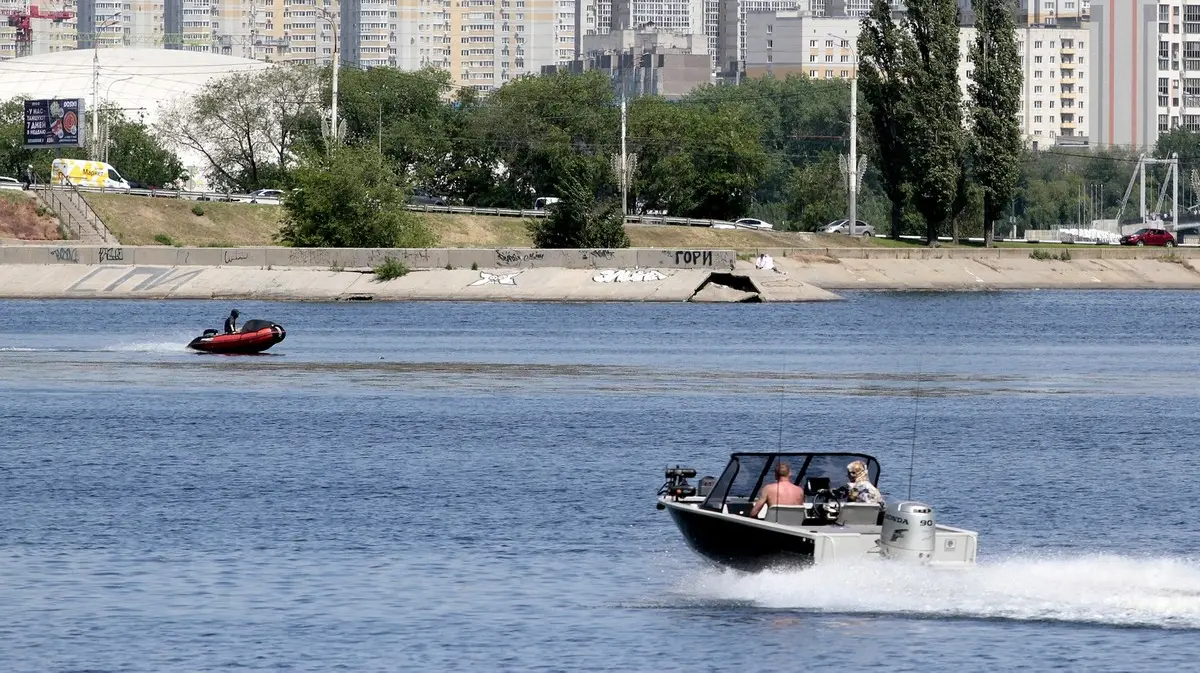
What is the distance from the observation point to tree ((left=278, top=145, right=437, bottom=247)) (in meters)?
122

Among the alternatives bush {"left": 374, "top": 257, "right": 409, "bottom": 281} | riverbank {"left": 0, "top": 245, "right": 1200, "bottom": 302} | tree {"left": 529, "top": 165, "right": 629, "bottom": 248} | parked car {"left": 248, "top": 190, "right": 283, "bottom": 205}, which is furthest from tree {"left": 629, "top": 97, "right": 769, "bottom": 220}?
bush {"left": 374, "top": 257, "right": 409, "bottom": 281}

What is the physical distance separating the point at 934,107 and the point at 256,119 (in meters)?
73.0

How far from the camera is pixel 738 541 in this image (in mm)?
26609

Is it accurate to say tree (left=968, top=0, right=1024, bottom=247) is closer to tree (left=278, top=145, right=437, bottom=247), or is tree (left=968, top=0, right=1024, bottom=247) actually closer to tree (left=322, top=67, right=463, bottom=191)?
tree (left=278, top=145, right=437, bottom=247)

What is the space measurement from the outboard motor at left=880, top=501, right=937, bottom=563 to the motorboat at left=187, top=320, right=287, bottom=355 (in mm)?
53488

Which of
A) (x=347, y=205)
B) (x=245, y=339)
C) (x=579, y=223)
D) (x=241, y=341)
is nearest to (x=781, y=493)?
(x=245, y=339)

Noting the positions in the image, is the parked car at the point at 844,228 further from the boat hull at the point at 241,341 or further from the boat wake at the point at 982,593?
the boat wake at the point at 982,593

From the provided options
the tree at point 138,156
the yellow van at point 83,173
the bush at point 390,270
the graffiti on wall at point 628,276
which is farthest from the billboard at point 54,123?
the graffiti on wall at point 628,276

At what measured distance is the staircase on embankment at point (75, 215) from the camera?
443ft

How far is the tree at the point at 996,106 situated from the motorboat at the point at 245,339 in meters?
69.6

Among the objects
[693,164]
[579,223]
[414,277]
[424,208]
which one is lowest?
[414,277]

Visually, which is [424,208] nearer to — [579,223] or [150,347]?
[579,223]

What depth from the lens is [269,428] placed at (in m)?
Result: 51.4

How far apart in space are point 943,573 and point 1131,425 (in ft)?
94.4
